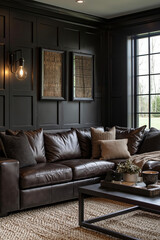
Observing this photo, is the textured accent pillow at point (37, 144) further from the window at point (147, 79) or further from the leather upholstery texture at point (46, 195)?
the window at point (147, 79)

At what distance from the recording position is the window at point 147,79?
6.12 meters

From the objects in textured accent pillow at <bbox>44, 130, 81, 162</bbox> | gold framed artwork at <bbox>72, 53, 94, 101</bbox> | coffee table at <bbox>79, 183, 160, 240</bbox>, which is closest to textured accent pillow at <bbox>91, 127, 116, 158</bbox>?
textured accent pillow at <bbox>44, 130, 81, 162</bbox>

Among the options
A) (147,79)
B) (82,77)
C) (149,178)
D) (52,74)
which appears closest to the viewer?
(149,178)

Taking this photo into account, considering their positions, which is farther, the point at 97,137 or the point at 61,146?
the point at 97,137

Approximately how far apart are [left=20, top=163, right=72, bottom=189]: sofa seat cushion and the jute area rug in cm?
32

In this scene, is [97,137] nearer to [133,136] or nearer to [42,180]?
[133,136]

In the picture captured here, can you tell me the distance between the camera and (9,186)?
3.87 meters

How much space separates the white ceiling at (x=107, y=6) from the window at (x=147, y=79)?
0.59m

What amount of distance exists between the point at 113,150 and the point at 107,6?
230 centimetres

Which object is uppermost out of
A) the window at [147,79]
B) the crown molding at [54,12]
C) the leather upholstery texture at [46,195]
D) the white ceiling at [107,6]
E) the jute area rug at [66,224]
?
the white ceiling at [107,6]

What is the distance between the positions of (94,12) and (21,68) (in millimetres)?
1776

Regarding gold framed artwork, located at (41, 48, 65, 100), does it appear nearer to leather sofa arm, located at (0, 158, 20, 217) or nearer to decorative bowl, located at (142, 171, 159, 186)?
leather sofa arm, located at (0, 158, 20, 217)

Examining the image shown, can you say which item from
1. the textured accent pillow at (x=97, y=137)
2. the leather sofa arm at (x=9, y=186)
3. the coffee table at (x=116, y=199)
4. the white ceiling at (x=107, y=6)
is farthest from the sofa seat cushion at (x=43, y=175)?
the white ceiling at (x=107, y=6)

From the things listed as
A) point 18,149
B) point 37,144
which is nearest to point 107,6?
point 37,144
